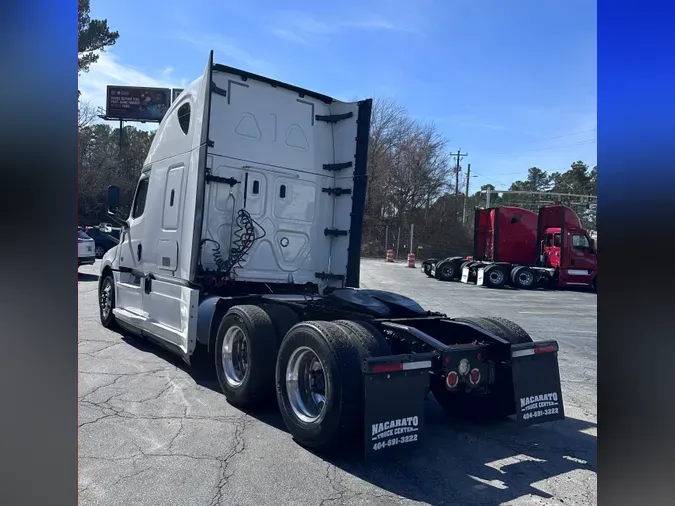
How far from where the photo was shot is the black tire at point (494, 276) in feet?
74.2

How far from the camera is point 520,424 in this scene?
14.2ft

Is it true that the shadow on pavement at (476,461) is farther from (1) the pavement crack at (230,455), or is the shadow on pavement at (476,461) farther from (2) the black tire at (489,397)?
(1) the pavement crack at (230,455)

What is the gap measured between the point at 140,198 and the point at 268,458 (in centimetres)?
536

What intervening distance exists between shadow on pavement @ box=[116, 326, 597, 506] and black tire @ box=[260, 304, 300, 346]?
76cm

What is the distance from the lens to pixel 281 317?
5289mm

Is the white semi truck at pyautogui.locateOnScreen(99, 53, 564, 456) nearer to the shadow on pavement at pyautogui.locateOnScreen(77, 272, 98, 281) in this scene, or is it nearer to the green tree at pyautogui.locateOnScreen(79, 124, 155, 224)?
the shadow on pavement at pyautogui.locateOnScreen(77, 272, 98, 281)

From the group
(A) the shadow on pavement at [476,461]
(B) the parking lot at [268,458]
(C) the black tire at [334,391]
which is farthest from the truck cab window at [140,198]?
(C) the black tire at [334,391]

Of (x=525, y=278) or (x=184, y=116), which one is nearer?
(x=184, y=116)

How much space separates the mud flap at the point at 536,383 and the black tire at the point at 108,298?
6.76 meters

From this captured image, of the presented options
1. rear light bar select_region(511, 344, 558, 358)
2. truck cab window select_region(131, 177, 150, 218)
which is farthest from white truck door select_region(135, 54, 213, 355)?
rear light bar select_region(511, 344, 558, 358)

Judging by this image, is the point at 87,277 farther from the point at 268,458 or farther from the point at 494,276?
the point at 494,276

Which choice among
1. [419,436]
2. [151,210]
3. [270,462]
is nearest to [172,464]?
[270,462]

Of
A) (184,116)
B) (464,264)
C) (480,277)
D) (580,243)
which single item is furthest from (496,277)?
(184,116)
